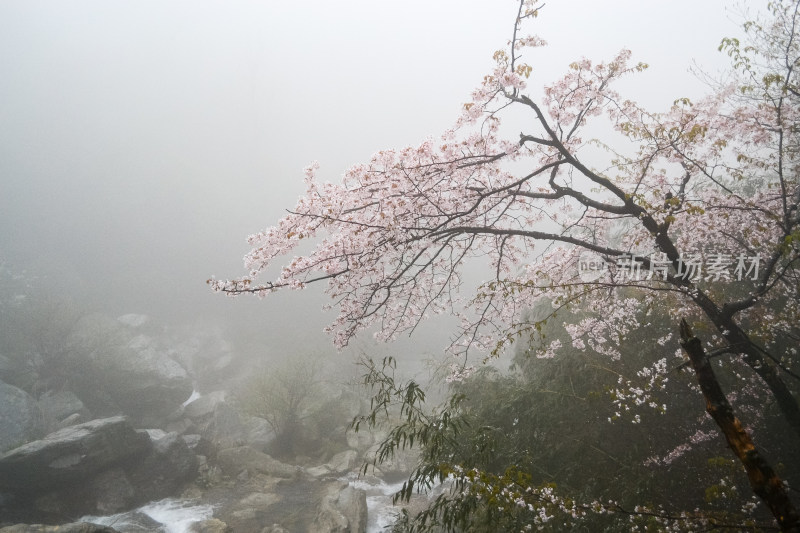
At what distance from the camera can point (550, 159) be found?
5.11m

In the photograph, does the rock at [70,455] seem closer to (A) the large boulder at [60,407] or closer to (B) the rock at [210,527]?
(B) the rock at [210,527]

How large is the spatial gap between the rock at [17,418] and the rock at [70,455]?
18.6ft

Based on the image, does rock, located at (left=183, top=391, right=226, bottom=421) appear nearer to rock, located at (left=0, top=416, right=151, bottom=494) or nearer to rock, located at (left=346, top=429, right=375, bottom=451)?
rock, located at (left=0, top=416, right=151, bottom=494)

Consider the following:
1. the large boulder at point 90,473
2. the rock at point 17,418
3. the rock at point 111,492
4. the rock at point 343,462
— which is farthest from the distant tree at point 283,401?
the rock at point 17,418

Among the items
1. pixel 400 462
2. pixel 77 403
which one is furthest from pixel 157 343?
pixel 400 462

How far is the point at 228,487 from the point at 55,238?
1774 inches

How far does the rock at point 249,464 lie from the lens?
13.7m

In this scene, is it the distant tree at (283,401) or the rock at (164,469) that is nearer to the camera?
the rock at (164,469)

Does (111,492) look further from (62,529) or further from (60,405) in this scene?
(60,405)

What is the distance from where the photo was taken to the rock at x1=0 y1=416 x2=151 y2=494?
10.8m

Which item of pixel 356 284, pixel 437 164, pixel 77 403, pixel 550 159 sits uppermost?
pixel 550 159

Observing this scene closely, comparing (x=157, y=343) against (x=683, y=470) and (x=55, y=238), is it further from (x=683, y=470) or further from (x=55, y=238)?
(x=683, y=470)

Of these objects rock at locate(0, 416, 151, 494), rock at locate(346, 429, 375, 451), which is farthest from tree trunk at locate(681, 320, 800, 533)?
rock at locate(346, 429, 375, 451)

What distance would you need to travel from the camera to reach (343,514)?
9719mm
